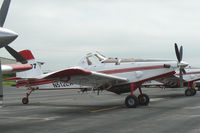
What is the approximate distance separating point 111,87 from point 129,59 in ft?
5.55

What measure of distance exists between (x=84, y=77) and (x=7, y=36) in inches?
207

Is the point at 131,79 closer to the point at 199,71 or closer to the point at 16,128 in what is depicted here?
the point at 16,128

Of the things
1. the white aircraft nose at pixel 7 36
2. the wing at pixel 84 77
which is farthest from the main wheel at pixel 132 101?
the white aircraft nose at pixel 7 36

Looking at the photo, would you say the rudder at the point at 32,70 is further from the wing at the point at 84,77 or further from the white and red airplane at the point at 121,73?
the wing at the point at 84,77

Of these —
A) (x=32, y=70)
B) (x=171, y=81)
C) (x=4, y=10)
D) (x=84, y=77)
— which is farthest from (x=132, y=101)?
(x=171, y=81)

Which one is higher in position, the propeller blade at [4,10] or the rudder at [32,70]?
the propeller blade at [4,10]

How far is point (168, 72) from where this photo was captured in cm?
1243

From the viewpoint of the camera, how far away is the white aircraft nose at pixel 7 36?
7004 millimetres

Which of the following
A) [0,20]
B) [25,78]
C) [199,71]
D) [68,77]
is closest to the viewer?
[0,20]

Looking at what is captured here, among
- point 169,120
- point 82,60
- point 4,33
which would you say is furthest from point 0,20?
point 169,120

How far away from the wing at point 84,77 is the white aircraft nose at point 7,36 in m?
3.66

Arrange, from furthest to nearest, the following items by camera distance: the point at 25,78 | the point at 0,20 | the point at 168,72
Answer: the point at 25,78
the point at 168,72
the point at 0,20

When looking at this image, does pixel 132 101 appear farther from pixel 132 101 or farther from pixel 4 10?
pixel 4 10

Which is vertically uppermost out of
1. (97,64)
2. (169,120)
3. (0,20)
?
(0,20)
